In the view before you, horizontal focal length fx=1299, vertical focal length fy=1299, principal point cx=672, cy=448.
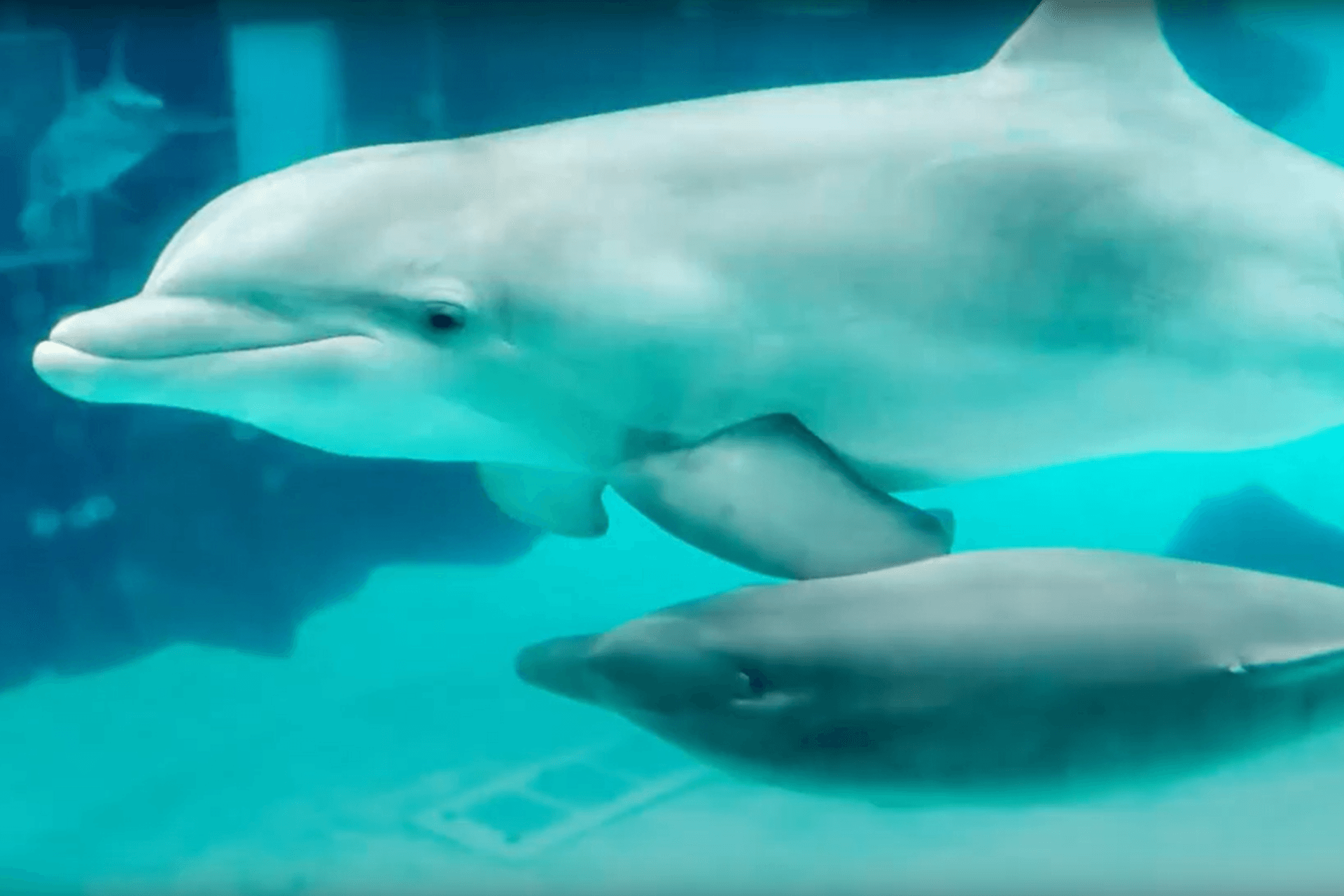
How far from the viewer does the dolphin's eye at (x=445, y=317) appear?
9.45ft

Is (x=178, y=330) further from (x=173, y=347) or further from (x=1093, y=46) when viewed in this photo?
(x=1093, y=46)

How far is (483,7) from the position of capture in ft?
11.9

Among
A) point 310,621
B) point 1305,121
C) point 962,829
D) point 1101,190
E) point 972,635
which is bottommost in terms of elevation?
point 962,829

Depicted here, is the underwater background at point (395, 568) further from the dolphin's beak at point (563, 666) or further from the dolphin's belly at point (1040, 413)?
the dolphin's belly at point (1040, 413)

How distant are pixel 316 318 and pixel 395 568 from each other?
2.74 m

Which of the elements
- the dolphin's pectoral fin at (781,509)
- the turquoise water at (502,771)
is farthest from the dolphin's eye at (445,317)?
the turquoise water at (502,771)

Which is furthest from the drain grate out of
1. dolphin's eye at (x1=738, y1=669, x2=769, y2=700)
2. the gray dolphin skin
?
dolphin's eye at (x1=738, y1=669, x2=769, y2=700)

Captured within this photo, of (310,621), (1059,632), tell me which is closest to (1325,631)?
(1059,632)

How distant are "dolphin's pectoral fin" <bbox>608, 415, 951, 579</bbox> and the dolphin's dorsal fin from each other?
51.9 inches

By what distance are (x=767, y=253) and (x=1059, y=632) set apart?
→ 107 centimetres

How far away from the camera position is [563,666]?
295cm

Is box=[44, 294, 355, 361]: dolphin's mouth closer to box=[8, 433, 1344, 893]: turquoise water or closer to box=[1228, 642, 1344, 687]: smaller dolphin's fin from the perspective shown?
box=[8, 433, 1344, 893]: turquoise water

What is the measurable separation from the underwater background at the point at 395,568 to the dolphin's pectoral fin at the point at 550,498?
44cm

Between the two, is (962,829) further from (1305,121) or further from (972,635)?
(1305,121)
